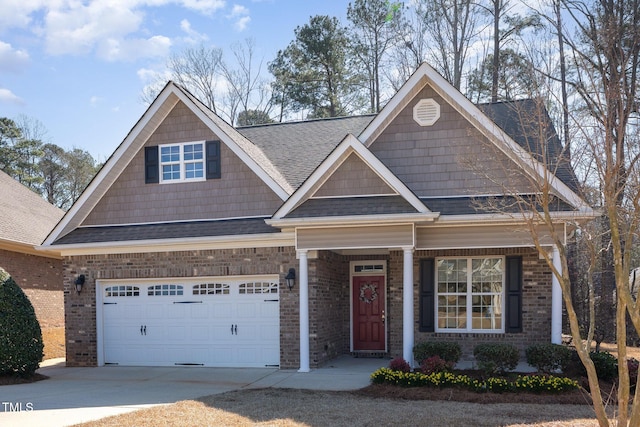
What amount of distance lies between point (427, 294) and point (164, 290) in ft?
20.7

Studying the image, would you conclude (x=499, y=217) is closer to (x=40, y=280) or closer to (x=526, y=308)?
(x=526, y=308)

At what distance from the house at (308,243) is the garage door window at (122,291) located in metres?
0.04

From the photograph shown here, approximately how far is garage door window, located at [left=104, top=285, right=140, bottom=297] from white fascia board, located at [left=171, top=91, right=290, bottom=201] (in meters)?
4.21

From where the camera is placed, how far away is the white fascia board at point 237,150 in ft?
43.6

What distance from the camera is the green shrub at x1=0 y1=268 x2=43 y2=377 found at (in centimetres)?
1194

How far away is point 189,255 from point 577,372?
Result: 28.5 ft

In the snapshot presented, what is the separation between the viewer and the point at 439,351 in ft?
36.9

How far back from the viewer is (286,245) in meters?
12.8

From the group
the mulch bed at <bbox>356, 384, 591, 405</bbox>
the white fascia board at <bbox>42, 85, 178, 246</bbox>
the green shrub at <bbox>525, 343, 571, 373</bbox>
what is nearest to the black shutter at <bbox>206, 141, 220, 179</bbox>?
the white fascia board at <bbox>42, 85, 178, 246</bbox>

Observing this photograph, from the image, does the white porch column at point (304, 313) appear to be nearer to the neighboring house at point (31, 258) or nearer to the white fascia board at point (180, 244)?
the white fascia board at point (180, 244)

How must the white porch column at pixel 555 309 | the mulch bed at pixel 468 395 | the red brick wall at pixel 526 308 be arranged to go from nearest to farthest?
the mulch bed at pixel 468 395
the white porch column at pixel 555 309
the red brick wall at pixel 526 308

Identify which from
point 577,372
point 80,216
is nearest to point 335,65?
point 80,216

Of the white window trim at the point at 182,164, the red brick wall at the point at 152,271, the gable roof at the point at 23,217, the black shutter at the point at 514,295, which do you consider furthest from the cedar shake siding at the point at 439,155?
the gable roof at the point at 23,217

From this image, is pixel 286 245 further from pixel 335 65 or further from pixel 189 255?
pixel 335 65
